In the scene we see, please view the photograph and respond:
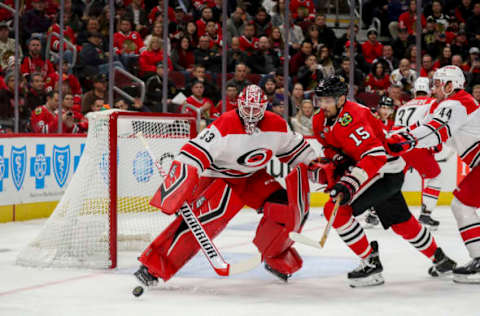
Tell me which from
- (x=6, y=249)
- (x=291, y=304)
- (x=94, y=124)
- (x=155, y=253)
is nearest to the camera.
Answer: (x=291, y=304)

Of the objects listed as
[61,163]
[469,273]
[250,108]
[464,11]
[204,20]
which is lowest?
[61,163]

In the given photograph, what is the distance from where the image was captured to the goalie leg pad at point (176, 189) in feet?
11.9

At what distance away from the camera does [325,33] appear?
9.09m

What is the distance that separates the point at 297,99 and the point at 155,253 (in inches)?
187

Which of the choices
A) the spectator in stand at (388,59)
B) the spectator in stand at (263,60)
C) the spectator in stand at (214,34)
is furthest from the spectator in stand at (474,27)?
the spectator in stand at (214,34)

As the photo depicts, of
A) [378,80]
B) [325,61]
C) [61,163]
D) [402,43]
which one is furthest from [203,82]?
[402,43]

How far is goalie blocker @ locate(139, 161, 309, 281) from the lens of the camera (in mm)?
3820

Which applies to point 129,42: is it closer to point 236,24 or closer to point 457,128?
point 236,24

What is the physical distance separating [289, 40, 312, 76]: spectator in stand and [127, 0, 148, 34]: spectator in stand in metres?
1.72

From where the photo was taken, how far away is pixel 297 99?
8.35 meters

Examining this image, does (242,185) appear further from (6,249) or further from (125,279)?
(6,249)

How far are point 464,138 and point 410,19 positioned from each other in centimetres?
519

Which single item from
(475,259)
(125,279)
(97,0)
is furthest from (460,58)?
(125,279)

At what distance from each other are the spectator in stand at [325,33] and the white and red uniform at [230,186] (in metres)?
5.14
